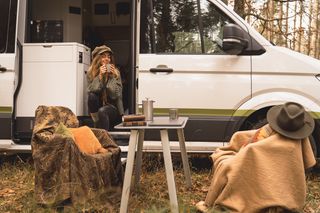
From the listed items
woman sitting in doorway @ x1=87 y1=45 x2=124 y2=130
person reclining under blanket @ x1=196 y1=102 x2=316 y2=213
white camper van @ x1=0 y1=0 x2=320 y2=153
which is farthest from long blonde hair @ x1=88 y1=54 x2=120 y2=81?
person reclining under blanket @ x1=196 y1=102 x2=316 y2=213

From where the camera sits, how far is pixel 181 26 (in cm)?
512

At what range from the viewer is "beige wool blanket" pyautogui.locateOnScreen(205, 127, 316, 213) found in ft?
10.4

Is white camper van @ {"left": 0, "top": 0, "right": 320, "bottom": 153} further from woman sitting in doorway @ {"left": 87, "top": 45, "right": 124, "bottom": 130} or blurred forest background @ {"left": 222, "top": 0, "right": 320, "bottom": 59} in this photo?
blurred forest background @ {"left": 222, "top": 0, "right": 320, "bottom": 59}

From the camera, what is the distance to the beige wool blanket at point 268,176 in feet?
10.4

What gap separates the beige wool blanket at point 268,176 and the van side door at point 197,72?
1.69m

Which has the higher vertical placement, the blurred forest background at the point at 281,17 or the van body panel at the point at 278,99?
the blurred forest background at the point at 281,17

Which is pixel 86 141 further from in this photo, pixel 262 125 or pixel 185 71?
pixel 262 125

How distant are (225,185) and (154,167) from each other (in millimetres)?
1959

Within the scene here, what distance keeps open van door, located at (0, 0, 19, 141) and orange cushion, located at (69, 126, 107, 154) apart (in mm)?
1377

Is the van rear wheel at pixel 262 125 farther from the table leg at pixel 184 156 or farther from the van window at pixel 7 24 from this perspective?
the van window at pixel 7 24

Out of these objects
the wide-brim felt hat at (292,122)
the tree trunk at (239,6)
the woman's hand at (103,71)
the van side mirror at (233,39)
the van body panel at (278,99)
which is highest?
the tree trunk at (239,6)

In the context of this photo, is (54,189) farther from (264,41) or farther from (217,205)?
(264,41)

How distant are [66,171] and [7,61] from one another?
199cm

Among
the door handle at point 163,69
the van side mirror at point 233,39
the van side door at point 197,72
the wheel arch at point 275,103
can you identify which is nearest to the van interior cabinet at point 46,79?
the van side door at point 197,72
